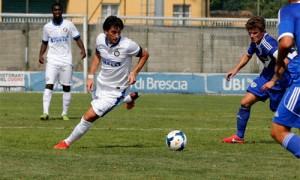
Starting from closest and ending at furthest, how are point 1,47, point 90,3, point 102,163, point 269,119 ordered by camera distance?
point 102,163 → point 269,119 → point 1,47 → point 90,3

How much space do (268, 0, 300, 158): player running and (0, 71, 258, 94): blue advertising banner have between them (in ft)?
78.2

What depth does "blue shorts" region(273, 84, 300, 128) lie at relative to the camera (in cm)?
902

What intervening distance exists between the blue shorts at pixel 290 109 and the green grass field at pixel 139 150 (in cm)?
107

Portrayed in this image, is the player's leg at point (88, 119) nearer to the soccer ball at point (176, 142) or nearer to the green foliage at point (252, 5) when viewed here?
the soccer ball at point (176, 142)

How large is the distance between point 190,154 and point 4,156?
8.00ft

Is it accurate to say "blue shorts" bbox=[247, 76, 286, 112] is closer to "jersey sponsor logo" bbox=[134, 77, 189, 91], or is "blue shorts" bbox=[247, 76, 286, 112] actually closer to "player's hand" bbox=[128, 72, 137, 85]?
"player's hand" bbox=[128, 72, 137, 85]

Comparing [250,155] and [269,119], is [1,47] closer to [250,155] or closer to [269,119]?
[269,119]

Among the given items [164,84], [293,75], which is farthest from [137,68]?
[164,84]

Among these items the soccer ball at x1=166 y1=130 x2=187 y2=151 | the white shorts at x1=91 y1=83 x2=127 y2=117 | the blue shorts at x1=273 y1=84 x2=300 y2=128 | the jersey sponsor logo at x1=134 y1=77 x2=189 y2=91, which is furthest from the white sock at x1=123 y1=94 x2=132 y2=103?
the jersey sponsor logo at x1=134 y1=77 x2=189 y2=91

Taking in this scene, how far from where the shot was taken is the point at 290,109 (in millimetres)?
9078

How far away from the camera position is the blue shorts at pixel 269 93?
14.0m

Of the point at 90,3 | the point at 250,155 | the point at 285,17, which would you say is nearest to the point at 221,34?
the point at 90,3

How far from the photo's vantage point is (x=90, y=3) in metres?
52.3

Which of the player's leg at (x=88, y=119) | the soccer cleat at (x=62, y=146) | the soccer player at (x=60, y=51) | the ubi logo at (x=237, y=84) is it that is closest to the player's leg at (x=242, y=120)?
the player's leg at (x=88, y=119)
